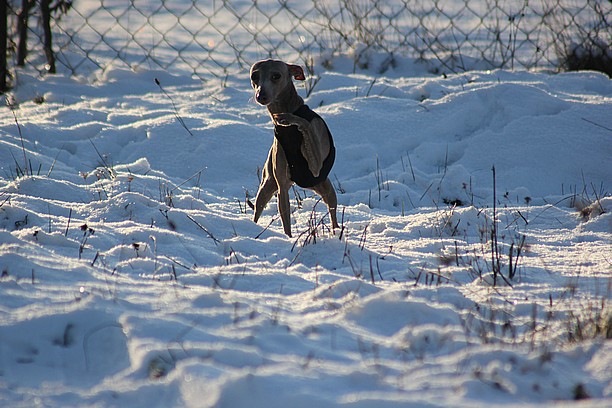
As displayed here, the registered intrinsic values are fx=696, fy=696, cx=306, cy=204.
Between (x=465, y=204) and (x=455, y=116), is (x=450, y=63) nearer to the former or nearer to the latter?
(x=455, y=116)

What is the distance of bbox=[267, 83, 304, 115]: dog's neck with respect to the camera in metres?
4.03

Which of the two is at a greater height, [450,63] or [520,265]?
[450,63]

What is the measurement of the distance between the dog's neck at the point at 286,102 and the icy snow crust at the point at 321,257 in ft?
2.44

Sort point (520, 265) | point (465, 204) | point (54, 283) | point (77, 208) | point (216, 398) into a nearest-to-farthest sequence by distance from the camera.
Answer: point (216, 398) < point (54, 283) < point (520, 265) < point (77, 208) < point (465, 204)

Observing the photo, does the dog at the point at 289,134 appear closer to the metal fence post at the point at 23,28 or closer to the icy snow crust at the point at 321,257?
the icy snow crust at the point at 321,257

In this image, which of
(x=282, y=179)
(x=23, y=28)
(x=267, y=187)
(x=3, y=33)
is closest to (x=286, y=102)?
(x=282, y=179)

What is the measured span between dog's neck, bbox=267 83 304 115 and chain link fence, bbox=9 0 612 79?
4196mm

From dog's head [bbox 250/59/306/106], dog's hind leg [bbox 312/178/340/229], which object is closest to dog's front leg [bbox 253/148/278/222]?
dog's hind leg [bbox 312/178/340/229]

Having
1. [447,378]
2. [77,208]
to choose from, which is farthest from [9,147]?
[447,378]

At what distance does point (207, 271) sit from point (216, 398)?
4.12 feet

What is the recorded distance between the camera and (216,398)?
79.9 inches

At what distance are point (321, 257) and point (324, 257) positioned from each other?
0.02m

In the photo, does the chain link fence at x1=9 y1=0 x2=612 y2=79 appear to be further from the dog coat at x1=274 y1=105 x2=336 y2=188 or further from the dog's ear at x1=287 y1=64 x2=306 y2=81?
the dog coat at x1=274 y1=105 x2=336 y2=188

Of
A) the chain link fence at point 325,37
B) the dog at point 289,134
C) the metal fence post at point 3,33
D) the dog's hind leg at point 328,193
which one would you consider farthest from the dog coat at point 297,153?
the metal fence post at point 3,33
